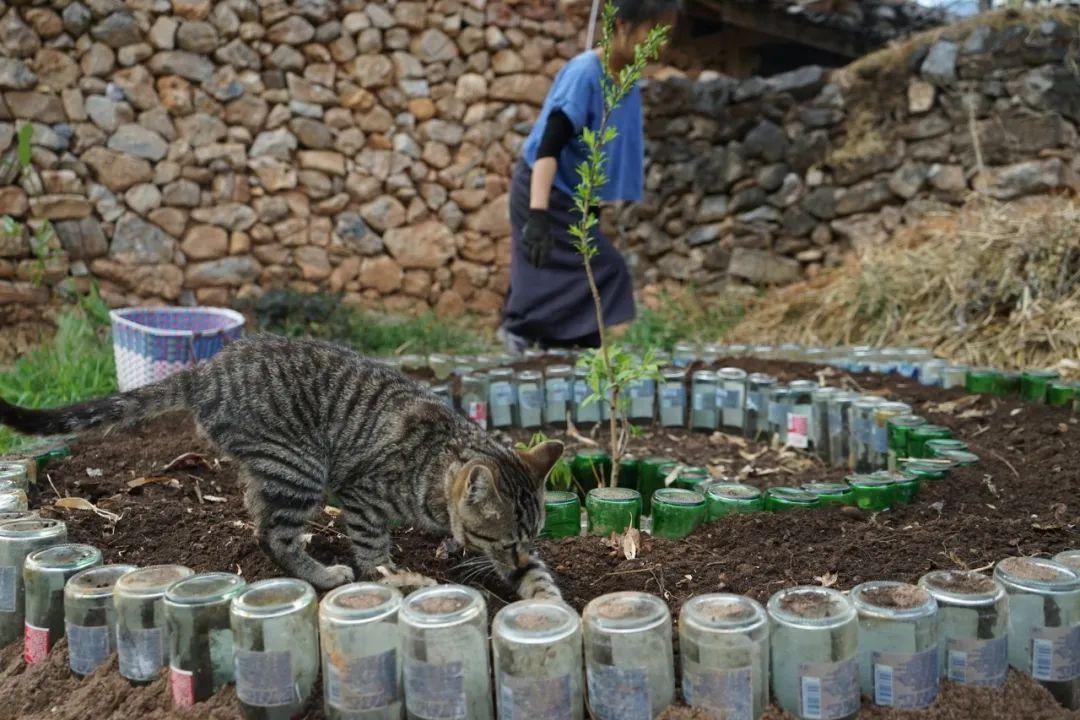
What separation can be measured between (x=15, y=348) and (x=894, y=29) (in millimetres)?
8808

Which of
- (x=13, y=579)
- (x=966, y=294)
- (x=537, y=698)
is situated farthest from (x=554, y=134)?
(x=537, y=698)

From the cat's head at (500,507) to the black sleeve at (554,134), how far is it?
2.69 m

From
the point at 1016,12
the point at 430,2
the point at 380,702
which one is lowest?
the point at 380,702

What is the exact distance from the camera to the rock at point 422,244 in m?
8.62

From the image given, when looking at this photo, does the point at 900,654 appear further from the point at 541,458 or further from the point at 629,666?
the point at 541,458

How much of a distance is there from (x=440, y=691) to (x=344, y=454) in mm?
1174

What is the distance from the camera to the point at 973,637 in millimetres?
1810

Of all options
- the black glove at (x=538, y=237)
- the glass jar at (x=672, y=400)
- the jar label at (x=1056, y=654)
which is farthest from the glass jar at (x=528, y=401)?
the jar label at (x=1056, y=654)

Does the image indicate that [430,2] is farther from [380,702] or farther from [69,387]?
[380,702]

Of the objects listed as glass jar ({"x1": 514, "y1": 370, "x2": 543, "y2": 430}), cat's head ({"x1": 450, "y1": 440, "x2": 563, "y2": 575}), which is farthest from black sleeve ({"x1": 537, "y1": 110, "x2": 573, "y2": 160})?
cat's head ({"x1": 450, "y1": 440, "x2": 563, "y2": 575})

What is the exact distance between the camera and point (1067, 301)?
5.57m

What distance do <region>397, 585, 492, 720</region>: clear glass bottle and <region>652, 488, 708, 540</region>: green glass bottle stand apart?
1050mm

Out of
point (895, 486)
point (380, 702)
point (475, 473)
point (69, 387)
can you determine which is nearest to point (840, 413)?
point (895, 486)

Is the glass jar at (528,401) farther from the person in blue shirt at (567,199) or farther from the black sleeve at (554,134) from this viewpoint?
the black sleeve at (554,134)
